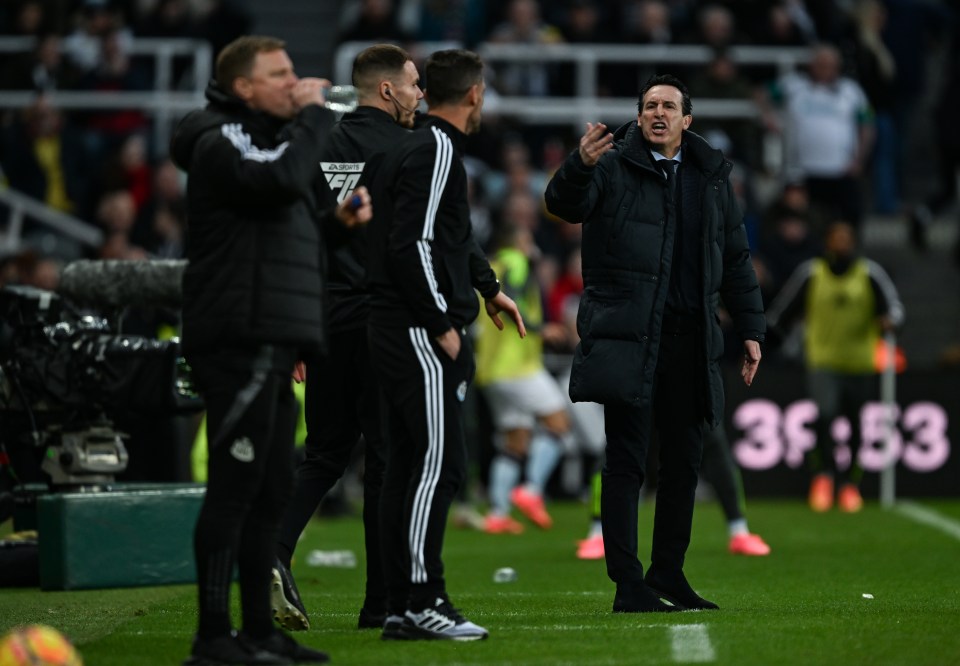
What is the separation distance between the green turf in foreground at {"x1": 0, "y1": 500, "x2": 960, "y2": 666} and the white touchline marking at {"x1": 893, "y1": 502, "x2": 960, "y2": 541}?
37 cm

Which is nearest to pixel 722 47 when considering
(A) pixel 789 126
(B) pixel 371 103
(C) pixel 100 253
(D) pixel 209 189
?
(A) pixel 789 126

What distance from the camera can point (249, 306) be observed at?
6.80 metres

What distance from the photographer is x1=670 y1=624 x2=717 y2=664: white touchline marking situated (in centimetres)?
695

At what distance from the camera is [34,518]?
1130 centimetres

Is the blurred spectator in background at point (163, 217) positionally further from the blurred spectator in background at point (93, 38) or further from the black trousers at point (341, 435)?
the black trousers at point (341, 435)

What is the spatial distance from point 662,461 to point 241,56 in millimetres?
3064

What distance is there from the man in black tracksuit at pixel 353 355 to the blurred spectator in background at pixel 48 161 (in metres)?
12.4

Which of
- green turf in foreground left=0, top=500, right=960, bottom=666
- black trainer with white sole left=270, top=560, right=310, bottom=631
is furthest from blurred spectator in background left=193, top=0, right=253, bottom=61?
black trainer with white sole left=270, top=560, right=310, bottom=631

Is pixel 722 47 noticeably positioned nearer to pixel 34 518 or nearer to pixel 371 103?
pixel 34 518

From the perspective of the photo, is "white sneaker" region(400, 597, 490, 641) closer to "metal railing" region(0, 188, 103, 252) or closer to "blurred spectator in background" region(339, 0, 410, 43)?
"metal railing" region(0, 188, 103, 252)

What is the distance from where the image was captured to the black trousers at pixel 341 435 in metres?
8.30

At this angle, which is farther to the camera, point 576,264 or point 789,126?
point 789,126

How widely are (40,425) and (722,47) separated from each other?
11.6 metres

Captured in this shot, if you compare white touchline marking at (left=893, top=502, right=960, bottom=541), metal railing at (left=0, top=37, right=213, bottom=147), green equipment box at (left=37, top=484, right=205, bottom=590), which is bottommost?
white touchline marking at (left=893, top=502, right=960, bottom=541)
